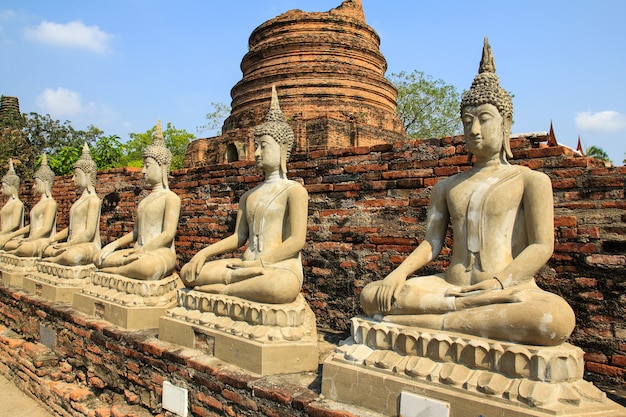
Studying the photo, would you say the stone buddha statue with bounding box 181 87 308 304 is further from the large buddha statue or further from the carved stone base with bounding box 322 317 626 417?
the large buddha statue

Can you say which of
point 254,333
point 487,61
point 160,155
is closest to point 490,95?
point 487,61

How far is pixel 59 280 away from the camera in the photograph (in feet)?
20.6

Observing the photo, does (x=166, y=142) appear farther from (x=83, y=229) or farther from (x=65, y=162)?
(x=83, y=229)

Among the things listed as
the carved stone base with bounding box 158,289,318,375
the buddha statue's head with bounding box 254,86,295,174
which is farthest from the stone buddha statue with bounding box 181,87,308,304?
the carved stone base with bounding box 158,289,318,375

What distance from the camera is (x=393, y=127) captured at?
1160 centimetres

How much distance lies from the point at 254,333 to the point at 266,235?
0.91m

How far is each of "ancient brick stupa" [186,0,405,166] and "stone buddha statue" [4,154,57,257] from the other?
150 inches

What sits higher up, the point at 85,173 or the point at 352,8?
the point at 352,8

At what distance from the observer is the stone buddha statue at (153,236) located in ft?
16.4

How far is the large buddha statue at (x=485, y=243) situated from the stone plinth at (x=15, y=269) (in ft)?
21.0

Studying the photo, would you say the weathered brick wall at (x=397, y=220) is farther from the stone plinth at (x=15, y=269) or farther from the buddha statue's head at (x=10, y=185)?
the buddha statue's head at (x=10, y=185)

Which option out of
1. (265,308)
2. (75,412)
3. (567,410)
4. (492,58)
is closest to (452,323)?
(567,410)

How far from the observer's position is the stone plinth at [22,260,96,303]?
6.12 metres

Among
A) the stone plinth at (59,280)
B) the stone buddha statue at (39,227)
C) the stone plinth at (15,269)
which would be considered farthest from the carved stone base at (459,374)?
the stone buddha statue at (39,227)
